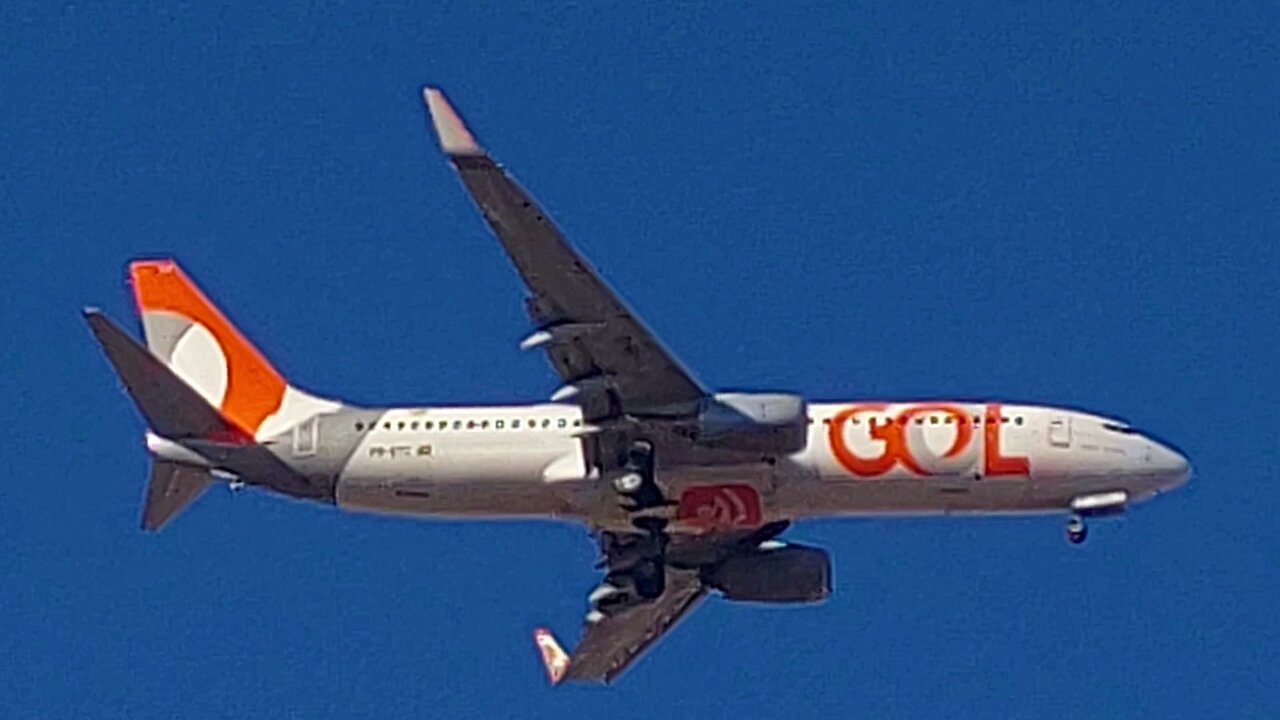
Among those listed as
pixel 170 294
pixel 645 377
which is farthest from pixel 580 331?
pixel 170 294

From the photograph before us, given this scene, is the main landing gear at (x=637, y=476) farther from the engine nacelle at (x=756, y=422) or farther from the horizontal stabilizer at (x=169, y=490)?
the horizontal stabilizer at (x=169, y=490)

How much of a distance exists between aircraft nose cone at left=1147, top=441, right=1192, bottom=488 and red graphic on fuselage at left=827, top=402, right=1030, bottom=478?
341 centimetres

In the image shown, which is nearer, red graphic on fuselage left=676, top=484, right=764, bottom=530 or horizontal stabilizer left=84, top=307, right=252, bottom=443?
horizontal stabilizer left=84, top=307, right=252, bottom=443

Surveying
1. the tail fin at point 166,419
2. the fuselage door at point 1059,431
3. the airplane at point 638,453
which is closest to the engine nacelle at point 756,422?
the airplane at point 638,453

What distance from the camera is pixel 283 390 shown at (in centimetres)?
8962

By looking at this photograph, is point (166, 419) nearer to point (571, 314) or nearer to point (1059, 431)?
point (571, 314)

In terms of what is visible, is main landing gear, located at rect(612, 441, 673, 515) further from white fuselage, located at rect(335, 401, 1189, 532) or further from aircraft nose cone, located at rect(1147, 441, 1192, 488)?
aircraft nose cone, located at rect(1147, 441, 1192, 488)

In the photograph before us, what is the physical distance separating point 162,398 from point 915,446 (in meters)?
17.3

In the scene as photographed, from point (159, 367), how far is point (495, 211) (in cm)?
1150

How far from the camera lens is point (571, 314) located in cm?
8138

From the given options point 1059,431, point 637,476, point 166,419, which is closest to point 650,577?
point 637,476

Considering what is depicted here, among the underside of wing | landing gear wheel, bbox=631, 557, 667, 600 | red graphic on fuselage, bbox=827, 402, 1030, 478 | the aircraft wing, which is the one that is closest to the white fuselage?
red graphic on fuselage, bbox=827, 402, 1030, 478

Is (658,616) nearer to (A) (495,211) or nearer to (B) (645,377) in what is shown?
(B) (645,377)

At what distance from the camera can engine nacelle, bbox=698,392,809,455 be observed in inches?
3307
